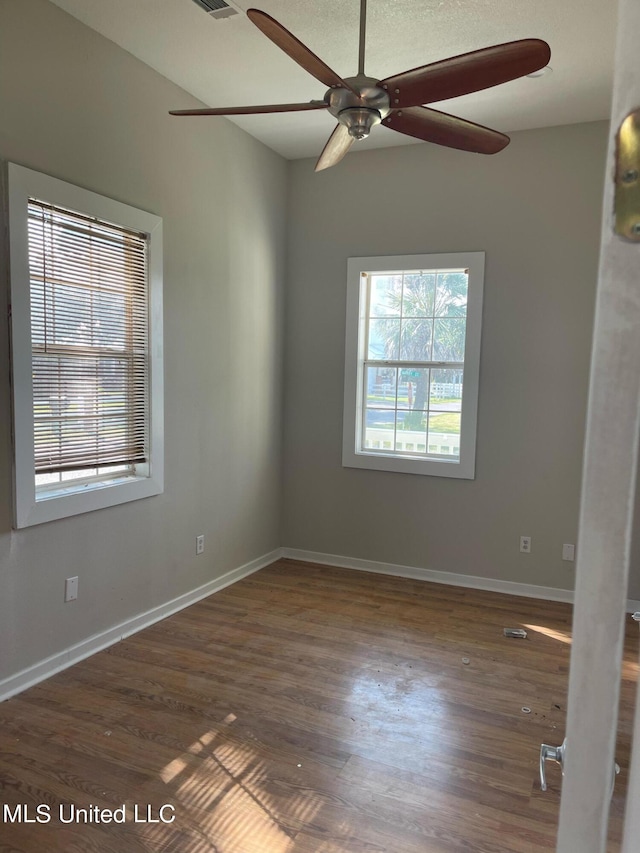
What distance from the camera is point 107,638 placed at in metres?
3.10

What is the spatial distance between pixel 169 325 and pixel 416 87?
199cm

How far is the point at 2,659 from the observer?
2.56m

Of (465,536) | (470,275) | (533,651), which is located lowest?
(533,651)

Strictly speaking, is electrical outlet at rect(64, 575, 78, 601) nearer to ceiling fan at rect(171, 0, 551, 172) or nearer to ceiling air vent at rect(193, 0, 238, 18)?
ceiling fan at rect(171, 0, 551, 172)

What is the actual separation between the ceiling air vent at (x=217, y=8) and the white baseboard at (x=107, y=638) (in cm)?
297

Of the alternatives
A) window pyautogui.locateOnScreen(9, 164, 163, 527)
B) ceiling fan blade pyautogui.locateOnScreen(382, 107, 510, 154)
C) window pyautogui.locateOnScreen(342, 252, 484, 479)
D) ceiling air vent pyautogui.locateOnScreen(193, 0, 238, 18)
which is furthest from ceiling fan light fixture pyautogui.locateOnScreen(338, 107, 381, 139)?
window pyautogui.locateOnScreen(342, 252, 484, 479)

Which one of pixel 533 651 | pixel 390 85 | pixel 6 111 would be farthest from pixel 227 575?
pixel 390 85

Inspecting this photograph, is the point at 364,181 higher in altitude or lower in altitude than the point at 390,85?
higher

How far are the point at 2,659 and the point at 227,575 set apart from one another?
1.69m

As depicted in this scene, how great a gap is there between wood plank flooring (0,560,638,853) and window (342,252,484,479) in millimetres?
1195

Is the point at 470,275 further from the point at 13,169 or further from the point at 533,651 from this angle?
the point at 13,169

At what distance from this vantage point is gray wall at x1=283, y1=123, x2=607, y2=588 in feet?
12.5

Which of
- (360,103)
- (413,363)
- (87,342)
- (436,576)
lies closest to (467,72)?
(360,103)

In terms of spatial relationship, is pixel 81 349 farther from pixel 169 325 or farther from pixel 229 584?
pixel 229 584
